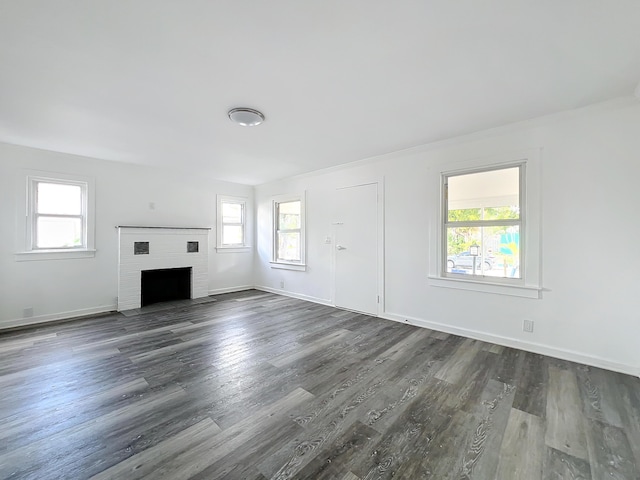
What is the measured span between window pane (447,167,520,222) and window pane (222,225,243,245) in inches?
179

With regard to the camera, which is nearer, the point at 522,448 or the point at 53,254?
the point at 522,448

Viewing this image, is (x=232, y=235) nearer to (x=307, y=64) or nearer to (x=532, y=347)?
(x=307, y=64)

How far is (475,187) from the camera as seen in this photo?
3281mm

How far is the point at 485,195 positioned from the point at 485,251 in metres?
0.67

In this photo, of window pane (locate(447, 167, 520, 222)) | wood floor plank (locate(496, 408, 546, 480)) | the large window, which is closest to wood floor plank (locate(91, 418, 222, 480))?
Result: wood floor plank (locate(496, 408, 546, 480))

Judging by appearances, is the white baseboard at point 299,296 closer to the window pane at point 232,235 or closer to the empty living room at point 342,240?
the empty living room at point 342,240

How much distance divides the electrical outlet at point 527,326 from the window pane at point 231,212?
18.0 ft

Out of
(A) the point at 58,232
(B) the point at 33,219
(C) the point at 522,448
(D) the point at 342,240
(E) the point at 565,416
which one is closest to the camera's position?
(C) the point at 522,448

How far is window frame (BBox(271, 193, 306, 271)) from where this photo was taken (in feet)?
17.3

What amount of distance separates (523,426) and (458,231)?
2.16 metres

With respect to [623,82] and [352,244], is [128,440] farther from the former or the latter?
[623,82]

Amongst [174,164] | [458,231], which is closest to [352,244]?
[458,231]

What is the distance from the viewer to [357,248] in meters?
4.41

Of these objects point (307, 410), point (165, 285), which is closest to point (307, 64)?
A: point (307, 410)
